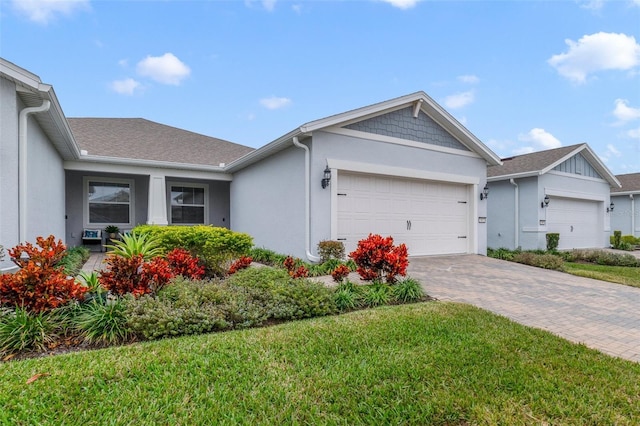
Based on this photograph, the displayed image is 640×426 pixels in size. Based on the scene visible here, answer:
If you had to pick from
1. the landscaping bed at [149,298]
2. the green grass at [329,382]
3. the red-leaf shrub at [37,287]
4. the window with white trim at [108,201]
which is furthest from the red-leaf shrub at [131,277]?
the window with white trim at [108,201]

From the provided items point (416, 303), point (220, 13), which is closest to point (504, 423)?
point (416, 303)

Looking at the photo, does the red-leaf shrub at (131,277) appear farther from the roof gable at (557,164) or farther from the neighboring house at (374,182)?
the roof gable at (557,164)

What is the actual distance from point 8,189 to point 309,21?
898 cm

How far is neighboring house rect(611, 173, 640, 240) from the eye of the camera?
18.9 meters

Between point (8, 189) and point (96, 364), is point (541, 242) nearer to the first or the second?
point (96, 364)

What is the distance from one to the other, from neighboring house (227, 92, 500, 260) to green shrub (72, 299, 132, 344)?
4927 millimetres

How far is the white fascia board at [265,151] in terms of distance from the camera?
330 inches

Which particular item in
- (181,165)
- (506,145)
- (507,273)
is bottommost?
(507,273)

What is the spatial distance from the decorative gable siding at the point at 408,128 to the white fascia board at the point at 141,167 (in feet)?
20.2

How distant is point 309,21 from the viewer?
34.0ft

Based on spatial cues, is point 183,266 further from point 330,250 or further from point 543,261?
point 543,261

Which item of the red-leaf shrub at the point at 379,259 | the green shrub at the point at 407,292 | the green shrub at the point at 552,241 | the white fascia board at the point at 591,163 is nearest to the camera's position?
the green shrub at the point at 407,292

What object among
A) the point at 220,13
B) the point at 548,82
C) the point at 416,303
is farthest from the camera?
the point at 548,82

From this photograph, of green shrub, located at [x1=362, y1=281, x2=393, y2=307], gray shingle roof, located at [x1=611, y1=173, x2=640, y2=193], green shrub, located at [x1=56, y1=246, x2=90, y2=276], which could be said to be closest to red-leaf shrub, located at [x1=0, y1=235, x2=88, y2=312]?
green shrub, located at [x1=56, y1=246, x2=90, y2=276]
